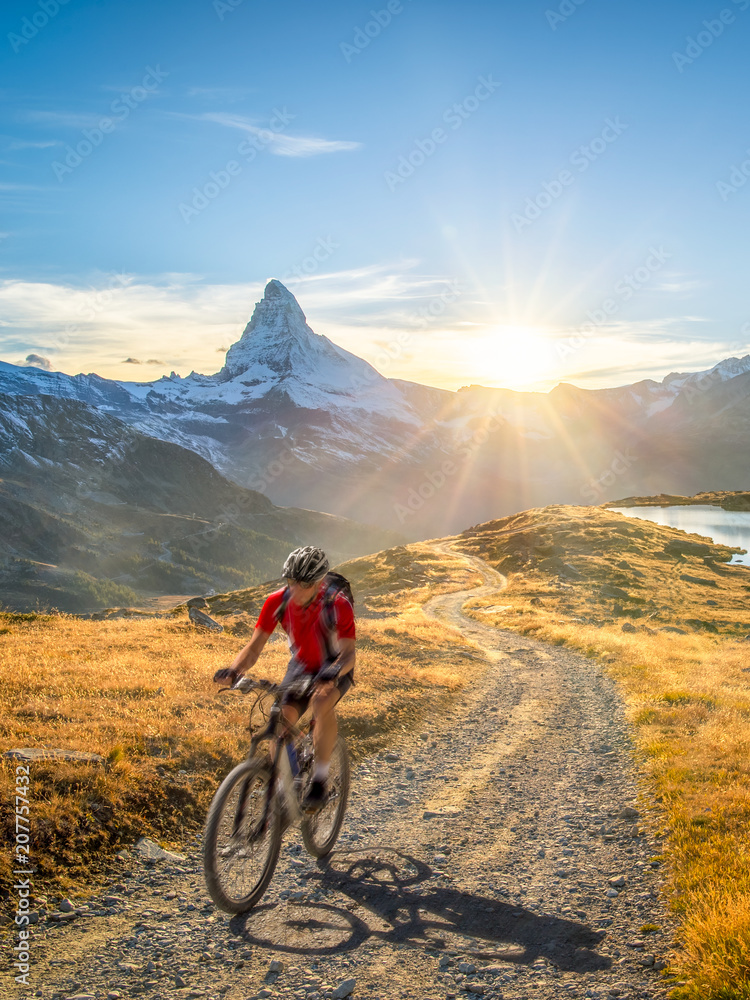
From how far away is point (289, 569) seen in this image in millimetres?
7203

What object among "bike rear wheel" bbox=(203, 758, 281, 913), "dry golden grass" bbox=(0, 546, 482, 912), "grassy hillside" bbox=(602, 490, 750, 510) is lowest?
"dry golden grass" bbox=(0, 546, 482, 912)

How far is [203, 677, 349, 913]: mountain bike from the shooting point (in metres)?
6.55

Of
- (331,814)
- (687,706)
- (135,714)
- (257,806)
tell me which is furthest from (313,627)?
(687,706)

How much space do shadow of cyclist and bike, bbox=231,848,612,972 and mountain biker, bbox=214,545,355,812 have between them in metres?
1.09

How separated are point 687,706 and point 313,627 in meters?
11.3

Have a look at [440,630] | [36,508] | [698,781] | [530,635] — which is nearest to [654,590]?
[530,635]

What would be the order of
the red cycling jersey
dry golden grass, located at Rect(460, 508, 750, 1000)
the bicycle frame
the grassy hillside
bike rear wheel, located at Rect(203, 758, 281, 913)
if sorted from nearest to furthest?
dry golden grass, located at Rect(460, 508, 750, 1000) < bike rear wheel, located at Rect(203, 758, 281, 913) < the bicycle frame < the red cycling jersey < the grassy hillside

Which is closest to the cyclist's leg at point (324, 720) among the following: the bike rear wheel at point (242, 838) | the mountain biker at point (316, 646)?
the mountain biker at point (316, 646)

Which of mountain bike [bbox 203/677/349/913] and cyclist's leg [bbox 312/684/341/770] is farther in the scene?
cyclist's leg [bbox 312/684/341/770]

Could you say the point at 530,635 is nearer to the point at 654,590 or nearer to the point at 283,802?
the point at 654,590

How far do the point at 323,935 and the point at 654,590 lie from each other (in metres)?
50.6

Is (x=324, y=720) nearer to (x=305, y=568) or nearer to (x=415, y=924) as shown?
(x=305, y=568)

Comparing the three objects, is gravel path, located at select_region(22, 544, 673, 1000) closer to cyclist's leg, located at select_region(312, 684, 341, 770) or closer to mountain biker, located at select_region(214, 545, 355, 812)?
mountain biker, located at select_region(214, 545, 355, 812)

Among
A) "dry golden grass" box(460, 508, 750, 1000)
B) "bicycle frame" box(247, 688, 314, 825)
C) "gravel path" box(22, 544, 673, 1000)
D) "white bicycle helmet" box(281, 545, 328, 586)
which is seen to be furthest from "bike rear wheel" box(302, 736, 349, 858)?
"dry golden grass" box(460, 508, 750, 1000)
